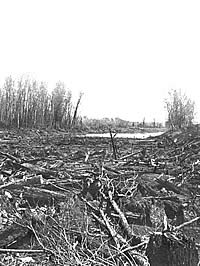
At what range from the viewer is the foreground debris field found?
377 centimetres

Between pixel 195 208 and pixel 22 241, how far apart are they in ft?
11.9

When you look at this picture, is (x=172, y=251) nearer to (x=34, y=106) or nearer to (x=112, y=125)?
(x=34, y=106)

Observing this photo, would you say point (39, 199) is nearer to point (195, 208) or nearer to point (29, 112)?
point (195, 208)

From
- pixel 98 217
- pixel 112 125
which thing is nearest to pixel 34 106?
pixel 112 125

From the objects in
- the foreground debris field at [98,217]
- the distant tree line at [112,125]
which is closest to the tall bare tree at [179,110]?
the distant tree line at [112,125]

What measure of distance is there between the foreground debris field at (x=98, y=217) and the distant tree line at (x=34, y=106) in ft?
136

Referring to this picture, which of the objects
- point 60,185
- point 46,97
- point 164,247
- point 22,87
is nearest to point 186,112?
point 46,97

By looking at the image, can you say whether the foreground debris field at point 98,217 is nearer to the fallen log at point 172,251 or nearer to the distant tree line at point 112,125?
the fallen log at point 172,251

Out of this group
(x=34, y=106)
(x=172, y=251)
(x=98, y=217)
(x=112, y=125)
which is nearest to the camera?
(x=172, y=251)

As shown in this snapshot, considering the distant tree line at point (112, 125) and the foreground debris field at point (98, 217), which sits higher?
the distant tree line at point (112, 125)

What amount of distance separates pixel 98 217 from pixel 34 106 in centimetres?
4984

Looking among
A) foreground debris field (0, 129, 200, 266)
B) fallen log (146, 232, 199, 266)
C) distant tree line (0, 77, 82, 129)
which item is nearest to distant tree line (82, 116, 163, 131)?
distant tree line (0, 77, 82, 129)

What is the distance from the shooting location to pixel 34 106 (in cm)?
5409

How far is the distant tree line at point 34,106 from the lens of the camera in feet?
168
